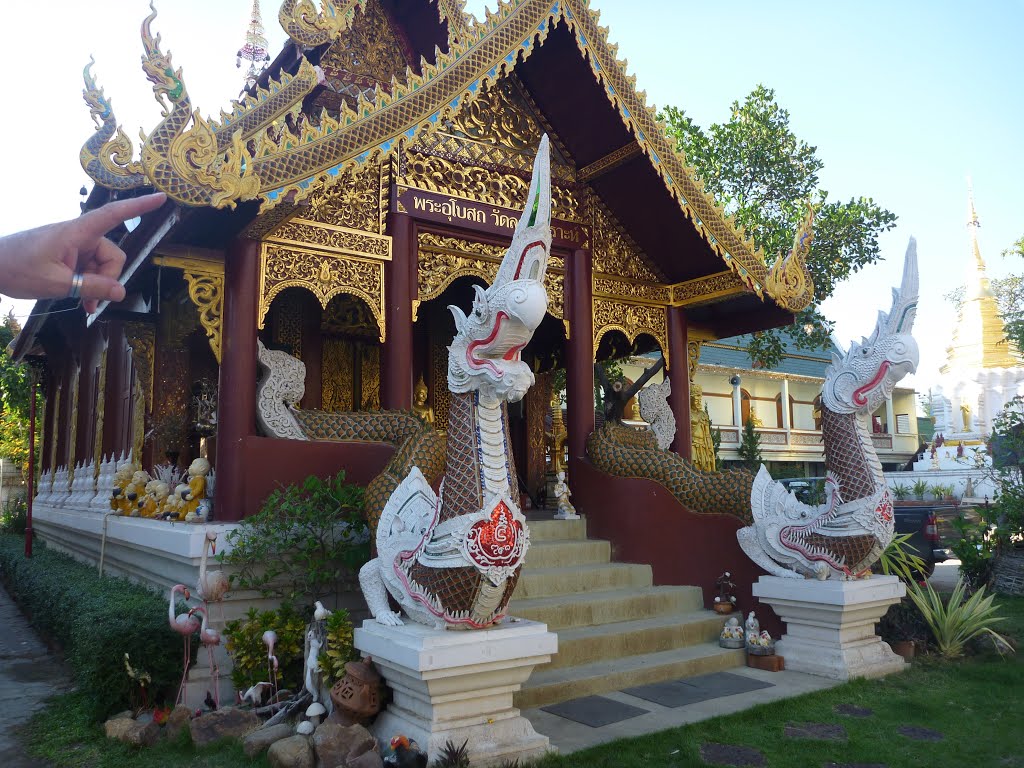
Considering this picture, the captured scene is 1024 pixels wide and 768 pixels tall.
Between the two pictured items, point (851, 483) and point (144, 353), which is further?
point (144, 353)

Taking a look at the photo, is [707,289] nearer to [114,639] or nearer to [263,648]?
[263,648]

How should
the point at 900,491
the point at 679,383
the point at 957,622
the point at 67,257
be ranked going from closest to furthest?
the point at 67,257 → the point at 957,622 → the point at 679,383 → the point at 900,491

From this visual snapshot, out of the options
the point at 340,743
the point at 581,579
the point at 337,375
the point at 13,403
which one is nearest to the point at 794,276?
the point at 581,579

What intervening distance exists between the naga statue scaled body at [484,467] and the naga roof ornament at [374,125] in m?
1.84

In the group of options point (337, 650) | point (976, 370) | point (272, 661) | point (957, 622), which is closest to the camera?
point (337, 650)

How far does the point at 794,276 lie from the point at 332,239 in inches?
165

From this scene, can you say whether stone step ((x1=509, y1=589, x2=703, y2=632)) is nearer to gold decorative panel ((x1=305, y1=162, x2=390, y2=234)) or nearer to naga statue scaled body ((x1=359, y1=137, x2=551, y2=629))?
naga statue scaled body ((x1=359, y1=137, x2=551, y2=629))

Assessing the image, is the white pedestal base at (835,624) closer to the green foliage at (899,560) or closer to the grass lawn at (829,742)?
the grass lawn at (829,742)

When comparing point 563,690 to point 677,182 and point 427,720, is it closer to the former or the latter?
point 427,720

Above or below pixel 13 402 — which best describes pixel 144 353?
below

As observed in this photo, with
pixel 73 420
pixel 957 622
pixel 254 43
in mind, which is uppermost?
pixel 254 43

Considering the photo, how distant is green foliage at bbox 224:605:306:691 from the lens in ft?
14.4

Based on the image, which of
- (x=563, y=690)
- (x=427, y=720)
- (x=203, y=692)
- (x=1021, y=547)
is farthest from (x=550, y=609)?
(x=1021, y=547)

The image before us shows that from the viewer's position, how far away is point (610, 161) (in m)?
7.17
